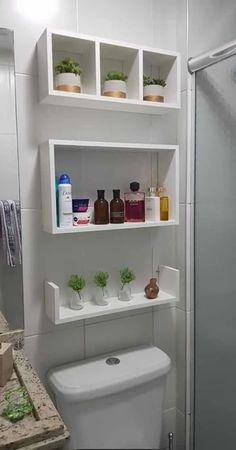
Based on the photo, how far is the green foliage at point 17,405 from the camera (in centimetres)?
81

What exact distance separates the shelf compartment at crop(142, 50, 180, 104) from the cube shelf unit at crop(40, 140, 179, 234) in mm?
207

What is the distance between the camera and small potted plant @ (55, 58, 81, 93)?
43.9 inches

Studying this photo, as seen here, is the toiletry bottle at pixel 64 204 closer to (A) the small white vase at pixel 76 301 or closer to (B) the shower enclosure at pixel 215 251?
(A) the small white vase at pixel 76 301

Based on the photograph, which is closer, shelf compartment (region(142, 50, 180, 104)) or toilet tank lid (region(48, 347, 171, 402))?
toilet tank lid (region(48, 347, 171, 402))

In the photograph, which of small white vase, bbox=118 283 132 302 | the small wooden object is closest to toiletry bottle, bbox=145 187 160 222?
small white vase, bbox=118 283 132 302

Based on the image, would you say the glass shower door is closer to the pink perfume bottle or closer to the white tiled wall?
the white tiled wall

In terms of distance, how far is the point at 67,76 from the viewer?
1.11m

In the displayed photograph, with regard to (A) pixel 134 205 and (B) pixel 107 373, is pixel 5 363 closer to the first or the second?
(B) pixel 107 373

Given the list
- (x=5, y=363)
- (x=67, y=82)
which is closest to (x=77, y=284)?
(x=5, y=363)

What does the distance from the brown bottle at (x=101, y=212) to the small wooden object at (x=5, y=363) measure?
501mm

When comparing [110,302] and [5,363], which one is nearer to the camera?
[5,363]

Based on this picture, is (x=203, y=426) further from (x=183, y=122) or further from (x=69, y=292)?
(x=183, y=122)

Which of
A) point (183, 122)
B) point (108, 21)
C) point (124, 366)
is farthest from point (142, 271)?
point (108, 21)

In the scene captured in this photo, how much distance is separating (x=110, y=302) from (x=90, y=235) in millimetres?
→ 270
